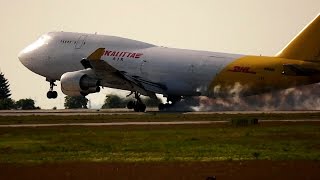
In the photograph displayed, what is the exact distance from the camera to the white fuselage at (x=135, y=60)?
68.5 m

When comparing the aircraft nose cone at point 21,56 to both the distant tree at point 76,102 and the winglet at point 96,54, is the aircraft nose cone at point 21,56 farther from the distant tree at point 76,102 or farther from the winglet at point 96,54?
the distant tree at point 76,102

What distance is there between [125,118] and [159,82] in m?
13.4

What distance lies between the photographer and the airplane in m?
62.7

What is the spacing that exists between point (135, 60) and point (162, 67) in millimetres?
3448

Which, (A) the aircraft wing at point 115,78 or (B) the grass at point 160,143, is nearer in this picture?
(B) the grass at point 160,143

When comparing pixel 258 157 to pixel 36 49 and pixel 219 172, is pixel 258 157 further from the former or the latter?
pixel 36 49

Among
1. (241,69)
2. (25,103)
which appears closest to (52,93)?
(241,69)

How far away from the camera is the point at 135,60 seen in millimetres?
73875

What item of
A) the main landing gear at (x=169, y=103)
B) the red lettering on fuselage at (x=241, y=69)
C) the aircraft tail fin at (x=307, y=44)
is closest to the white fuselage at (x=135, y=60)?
the red lettering on fuselage at (x=241, y=69)

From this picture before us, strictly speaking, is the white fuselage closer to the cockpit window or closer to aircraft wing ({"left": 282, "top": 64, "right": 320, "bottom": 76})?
the cockpit window

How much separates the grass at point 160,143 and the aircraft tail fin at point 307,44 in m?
15.9

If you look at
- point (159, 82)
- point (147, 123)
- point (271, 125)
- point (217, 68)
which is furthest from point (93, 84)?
point (271, 125)

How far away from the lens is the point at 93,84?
68812 mm

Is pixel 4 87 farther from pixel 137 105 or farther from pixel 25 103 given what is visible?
pixel 137 105
